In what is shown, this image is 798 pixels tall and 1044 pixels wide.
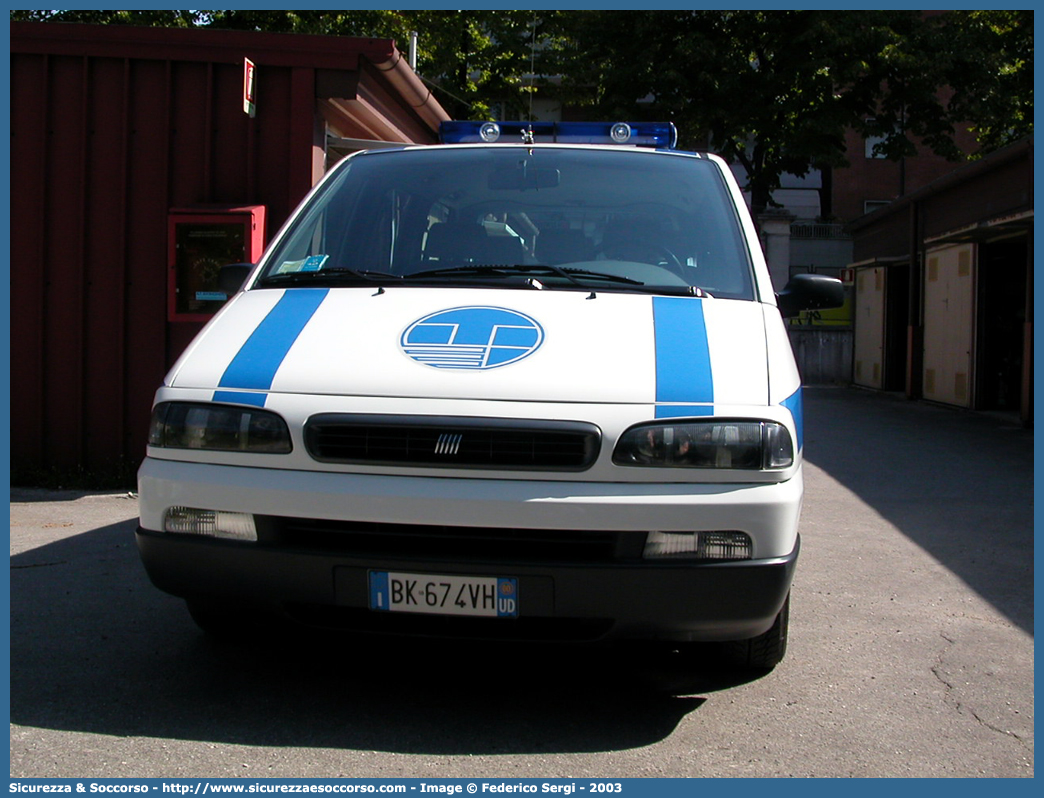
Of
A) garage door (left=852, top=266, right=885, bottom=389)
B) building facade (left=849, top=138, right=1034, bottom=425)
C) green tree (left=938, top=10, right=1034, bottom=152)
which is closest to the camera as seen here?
building facade (left=849, top=138, right=1034, bottom=425)

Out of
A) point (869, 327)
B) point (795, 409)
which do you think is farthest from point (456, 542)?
point (869, 327)

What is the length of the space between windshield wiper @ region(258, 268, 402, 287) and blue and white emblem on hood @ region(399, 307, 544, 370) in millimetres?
463

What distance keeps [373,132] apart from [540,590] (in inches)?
288

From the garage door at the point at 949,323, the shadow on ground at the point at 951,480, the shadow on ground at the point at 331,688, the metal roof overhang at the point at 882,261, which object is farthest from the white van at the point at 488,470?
the metal roof overhang at the point at 882,261

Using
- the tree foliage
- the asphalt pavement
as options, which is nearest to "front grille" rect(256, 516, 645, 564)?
the asphalt pavement

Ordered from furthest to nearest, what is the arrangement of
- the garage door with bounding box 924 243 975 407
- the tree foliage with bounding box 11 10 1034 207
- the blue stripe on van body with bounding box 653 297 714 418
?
the tree foliage with bounding box 11 10 1034 207, the garage door with bounding box 924 243 975 407, the blue stripe on van body with bounding box 653 297 714 418

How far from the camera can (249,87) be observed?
7.58 meters

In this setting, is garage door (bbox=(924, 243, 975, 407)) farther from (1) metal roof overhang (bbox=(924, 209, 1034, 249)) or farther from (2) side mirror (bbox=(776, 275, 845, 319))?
(2) side mirror (bbox=(776, 275, 845, 319))

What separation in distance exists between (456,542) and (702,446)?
79 cm

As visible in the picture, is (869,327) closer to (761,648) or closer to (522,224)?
(522,224)

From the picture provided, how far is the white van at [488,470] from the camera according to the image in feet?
10.4

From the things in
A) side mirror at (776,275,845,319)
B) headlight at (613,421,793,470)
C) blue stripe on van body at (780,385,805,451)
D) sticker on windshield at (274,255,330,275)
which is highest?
sticker on windshield at (274,255,330,275)

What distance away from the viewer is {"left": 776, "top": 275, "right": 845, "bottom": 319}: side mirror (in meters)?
4.63

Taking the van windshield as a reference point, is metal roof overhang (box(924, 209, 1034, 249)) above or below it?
above
